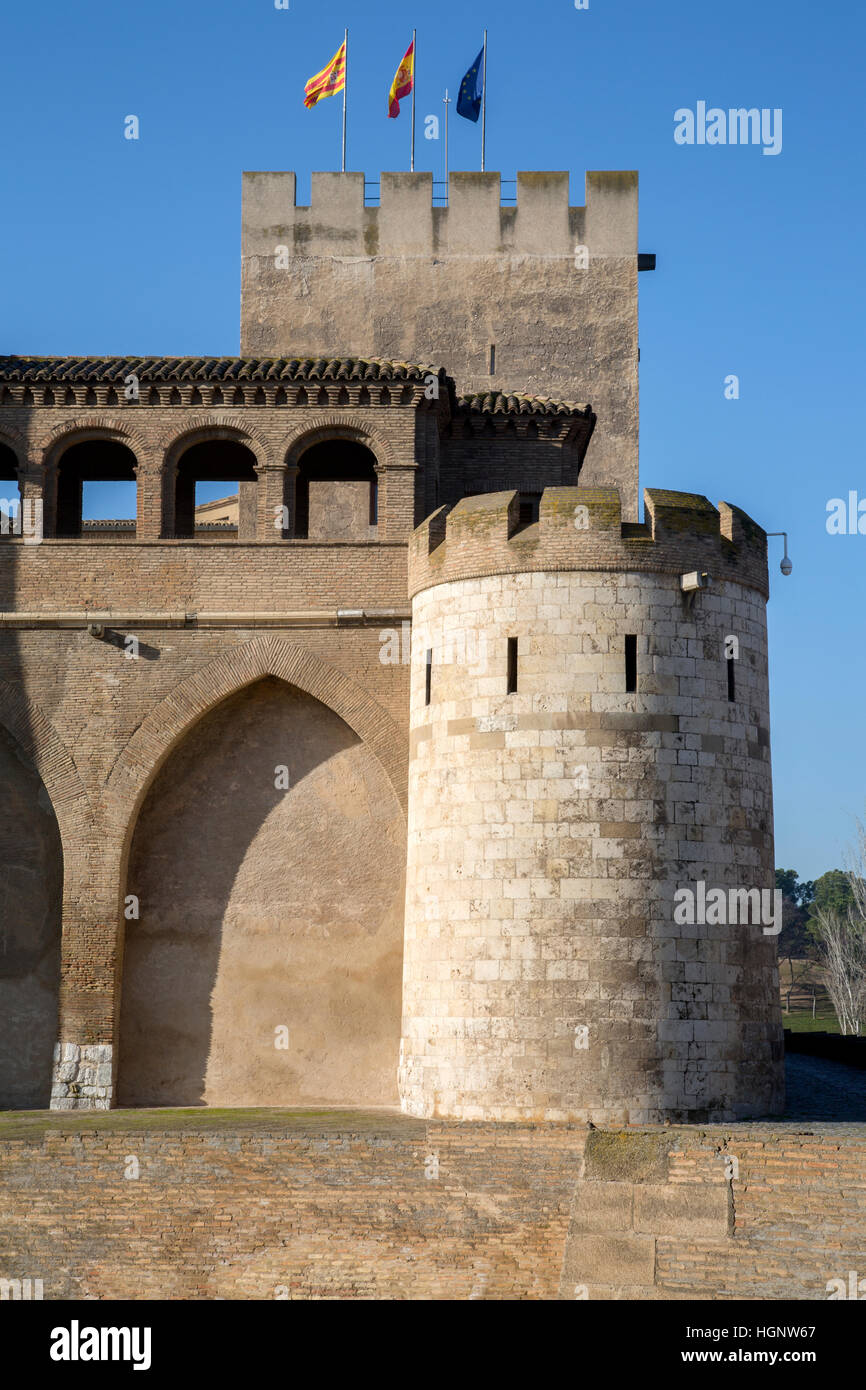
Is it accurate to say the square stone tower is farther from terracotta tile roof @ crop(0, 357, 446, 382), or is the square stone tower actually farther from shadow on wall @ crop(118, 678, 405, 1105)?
shadow on wall @ crop(118, 678, 405, 1105)

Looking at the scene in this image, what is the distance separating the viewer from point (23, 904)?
70.3 ft

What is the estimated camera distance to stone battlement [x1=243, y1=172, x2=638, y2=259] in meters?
28.9

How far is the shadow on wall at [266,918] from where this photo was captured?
20719 mm

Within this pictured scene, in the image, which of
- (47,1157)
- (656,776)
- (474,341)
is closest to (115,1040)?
(47,1157)

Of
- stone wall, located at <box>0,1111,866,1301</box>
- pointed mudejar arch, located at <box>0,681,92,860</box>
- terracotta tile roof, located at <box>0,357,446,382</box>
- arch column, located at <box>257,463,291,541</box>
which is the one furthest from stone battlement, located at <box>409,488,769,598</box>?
stone wall, located at <box>0,1111,866,1301</box>

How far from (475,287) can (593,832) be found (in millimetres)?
14025

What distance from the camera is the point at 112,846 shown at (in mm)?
20781

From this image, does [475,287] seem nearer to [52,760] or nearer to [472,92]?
[472,92]

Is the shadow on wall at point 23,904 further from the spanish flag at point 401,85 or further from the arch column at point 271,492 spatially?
the spanish flag at point 401,85

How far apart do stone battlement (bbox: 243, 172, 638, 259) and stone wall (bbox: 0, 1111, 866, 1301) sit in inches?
679

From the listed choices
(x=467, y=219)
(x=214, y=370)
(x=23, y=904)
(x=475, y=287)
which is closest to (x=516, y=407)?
(x=214, y=370)

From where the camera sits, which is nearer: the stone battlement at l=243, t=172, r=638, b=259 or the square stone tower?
the square stone tower

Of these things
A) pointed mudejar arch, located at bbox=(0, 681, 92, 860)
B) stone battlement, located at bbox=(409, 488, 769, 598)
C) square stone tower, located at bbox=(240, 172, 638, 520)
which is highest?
square stone tower, located at bbox=(240, 172, 638, 520)

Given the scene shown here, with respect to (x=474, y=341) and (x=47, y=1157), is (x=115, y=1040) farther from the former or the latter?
(x=474, y=341)
